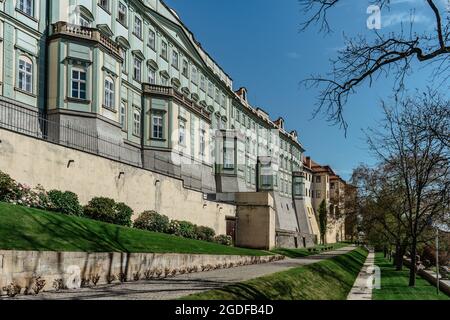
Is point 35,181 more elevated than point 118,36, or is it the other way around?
point 118,36

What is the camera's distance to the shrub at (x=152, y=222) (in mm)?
26161

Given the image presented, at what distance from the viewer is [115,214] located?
2327 centimetres

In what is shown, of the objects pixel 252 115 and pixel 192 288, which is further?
pixel 252 115

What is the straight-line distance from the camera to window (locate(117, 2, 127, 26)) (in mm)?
35469

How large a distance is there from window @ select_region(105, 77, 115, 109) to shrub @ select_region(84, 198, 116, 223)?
9.19m

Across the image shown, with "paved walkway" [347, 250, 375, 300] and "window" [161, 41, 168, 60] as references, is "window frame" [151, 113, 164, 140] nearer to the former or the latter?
"window" [161, 41, 168, 60]

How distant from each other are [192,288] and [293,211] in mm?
77232

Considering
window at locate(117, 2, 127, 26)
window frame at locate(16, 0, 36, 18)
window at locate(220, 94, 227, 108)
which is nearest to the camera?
window frame at locate(16, 0, 36, 18)

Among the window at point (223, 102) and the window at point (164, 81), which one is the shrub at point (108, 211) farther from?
the window at point (223, 102)

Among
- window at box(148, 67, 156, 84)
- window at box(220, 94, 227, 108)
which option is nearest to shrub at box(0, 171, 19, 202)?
window at box(148, 67, 156, 84)

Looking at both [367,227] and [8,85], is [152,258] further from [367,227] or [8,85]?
[367,227]

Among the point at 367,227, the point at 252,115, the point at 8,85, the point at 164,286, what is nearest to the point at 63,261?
the point at 164,286

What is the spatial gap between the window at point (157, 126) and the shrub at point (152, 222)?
12.2 m

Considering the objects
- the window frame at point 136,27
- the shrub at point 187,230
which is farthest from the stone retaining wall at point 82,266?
the window frame at point 136,27
